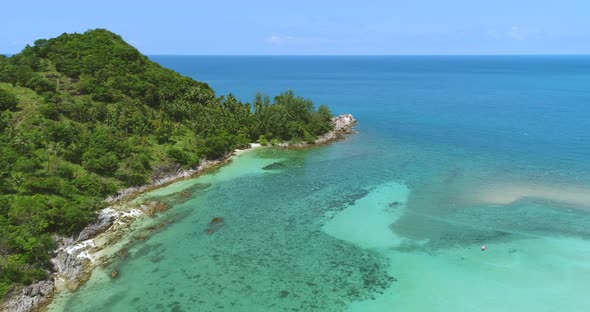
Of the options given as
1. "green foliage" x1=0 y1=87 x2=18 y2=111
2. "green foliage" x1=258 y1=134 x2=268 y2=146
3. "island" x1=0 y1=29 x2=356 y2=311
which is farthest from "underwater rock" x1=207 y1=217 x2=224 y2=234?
"green foliage" x1=0 y1=87 x2=18 y2=111

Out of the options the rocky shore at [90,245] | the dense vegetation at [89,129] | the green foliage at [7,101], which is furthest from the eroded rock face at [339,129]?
the green foliage at [7,101]

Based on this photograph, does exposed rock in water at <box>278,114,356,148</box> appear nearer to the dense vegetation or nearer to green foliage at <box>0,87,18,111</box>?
the dense vegetation

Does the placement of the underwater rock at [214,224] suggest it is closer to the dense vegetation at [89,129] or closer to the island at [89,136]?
the island at [89,136]

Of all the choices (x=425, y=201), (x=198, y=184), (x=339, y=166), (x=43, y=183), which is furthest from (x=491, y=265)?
(x=43, y=183)

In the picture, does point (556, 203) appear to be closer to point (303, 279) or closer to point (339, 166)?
point (339, 166)

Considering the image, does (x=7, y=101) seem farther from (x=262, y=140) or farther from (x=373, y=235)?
(x=373, y=235)

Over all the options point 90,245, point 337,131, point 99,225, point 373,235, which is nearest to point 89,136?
point 99,225
